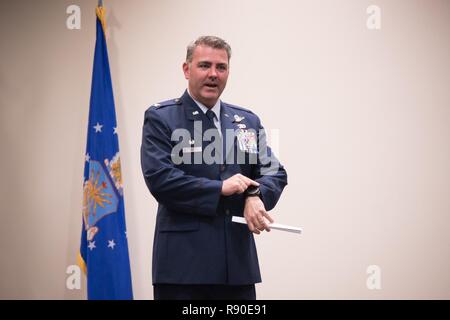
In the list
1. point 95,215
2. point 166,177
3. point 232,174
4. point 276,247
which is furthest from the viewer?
point 276,247

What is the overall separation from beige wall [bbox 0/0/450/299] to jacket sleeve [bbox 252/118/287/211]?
144cm

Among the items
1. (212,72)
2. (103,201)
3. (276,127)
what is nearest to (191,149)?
(212,72)

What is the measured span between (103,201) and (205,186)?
1630 millimetres

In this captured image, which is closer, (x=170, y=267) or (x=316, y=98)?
(x=170, y=267)

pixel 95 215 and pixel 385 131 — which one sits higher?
pixel 385 131

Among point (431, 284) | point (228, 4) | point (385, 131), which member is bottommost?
point (431, 284)

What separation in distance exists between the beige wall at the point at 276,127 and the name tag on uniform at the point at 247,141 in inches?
57.8

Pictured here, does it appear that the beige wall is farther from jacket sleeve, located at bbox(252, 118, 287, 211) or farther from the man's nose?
the man's nose

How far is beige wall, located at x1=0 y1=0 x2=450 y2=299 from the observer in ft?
11.6

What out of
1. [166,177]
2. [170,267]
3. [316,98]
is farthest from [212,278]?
[316,98]

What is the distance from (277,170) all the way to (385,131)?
1.76 meters

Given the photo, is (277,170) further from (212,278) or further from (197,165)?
(212,278)

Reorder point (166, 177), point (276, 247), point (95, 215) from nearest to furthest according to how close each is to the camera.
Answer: point (166, 177) → point (95, 215) → point (276, 247)

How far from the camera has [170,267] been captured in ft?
6.09
